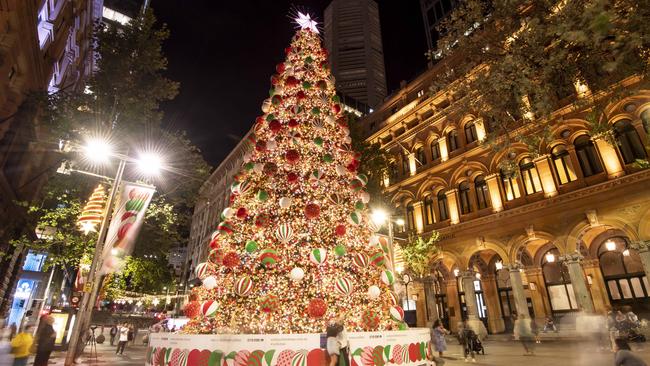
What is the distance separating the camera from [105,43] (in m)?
13.6

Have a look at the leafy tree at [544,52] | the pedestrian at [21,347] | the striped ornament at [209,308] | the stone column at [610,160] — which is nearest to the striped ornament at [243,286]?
the striped ornament at [209,308]

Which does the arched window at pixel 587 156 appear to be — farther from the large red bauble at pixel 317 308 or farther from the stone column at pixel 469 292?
the large red bauble at pixel 317 308

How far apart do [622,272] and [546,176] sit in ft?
20.4

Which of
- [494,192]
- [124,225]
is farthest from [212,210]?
[124,225]

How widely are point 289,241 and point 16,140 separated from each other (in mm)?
15022

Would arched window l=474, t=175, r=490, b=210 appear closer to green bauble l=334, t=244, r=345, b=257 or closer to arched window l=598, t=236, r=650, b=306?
arched window l=598, t=236, r=650, b=306

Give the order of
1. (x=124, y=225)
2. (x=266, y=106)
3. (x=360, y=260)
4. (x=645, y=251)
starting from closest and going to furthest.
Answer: (x=124, y=225), (x=360, y=260), (x=266, y=106), (x=645, y=251)

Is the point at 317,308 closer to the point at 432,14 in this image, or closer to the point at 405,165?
the point at 405,165

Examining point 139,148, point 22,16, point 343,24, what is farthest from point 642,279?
point 343,24

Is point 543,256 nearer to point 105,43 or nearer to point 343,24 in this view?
point 105,43

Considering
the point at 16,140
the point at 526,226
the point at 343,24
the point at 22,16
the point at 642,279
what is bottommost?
the point at 642,279

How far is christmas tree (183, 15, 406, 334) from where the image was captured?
7.22 m

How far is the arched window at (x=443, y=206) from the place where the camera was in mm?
23906

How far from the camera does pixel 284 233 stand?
7.46 metres
